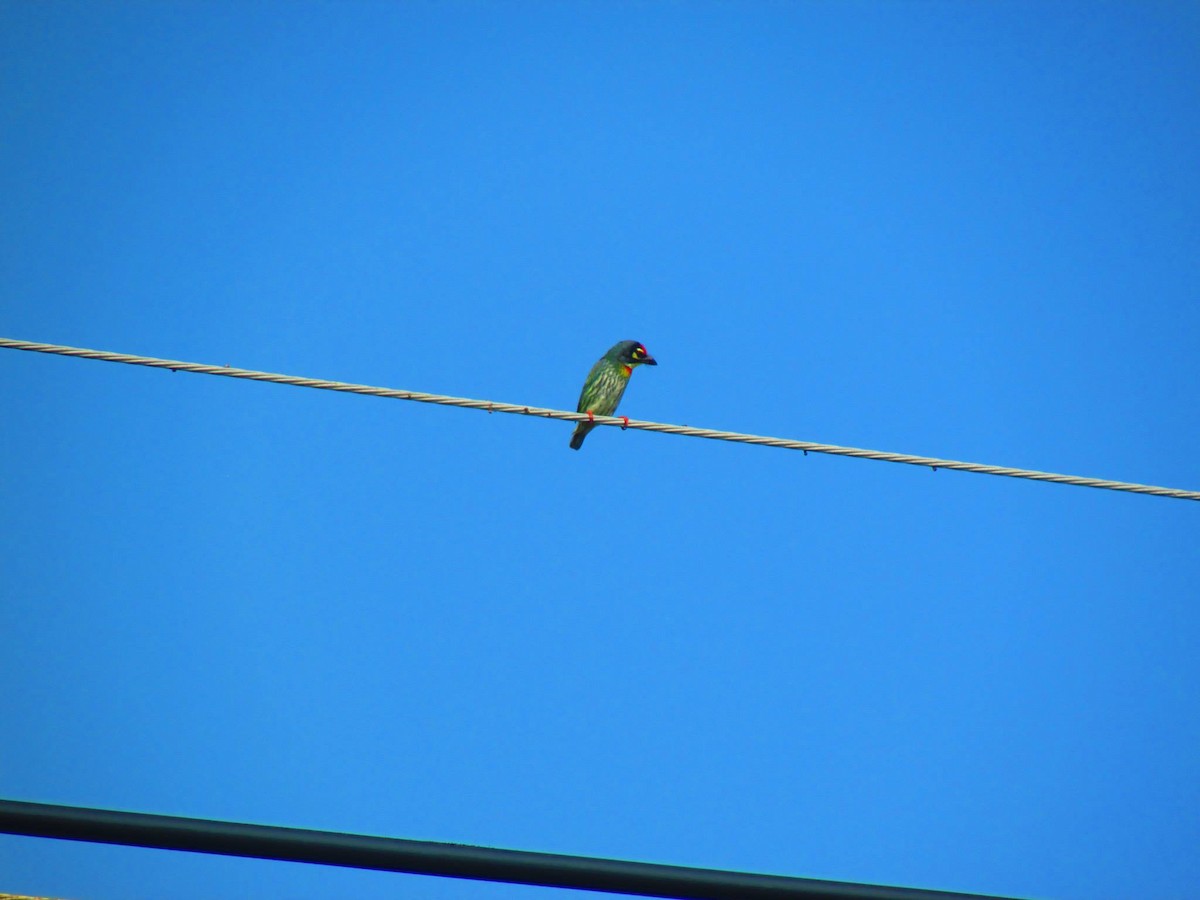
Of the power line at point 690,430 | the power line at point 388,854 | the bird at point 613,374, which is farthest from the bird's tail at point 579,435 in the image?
the power line at point 388,854

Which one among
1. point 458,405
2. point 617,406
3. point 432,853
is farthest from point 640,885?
point 617,406

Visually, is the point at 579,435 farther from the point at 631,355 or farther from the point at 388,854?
the point at 388,854

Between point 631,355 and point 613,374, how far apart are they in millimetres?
300

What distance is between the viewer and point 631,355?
10.7 meters

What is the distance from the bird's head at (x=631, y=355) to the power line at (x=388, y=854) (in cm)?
863

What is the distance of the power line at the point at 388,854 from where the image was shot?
2154 millimetres

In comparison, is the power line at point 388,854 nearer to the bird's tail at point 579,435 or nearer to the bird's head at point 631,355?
the bird's tail at point 579,435

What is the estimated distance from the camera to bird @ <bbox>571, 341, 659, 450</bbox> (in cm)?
1071

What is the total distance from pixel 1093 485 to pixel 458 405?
10.2 feet

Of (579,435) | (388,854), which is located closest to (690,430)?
(388,854)

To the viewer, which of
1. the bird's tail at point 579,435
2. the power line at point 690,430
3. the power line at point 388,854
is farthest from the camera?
the bird's tail at point 579,435

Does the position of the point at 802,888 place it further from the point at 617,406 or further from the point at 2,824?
the point at 617,406

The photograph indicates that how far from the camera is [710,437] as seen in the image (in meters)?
5.02

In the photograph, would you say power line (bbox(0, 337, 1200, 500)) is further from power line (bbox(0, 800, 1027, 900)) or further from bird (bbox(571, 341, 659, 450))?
bird (bbox(571, 341, 659, 450))
